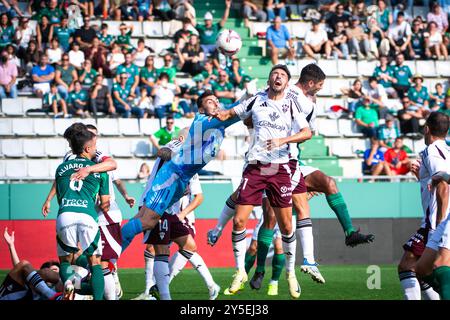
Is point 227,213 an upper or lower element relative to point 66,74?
lower

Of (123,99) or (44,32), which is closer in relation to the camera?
(123,99)

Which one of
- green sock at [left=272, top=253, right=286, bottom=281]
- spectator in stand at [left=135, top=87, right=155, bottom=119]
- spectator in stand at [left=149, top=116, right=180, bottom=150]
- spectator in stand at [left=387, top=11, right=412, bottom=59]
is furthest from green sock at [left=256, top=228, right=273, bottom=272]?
spectator in stand at [left=387, top=11, right=412, bottom=59]

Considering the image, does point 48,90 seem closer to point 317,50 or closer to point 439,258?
point 317,50

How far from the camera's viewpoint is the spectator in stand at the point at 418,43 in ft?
84.5

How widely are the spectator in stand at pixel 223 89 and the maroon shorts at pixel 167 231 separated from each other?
1002 cm

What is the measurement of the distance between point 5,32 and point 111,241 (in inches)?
478

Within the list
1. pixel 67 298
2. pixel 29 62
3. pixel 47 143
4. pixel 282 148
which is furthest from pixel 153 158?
pixel 67 298

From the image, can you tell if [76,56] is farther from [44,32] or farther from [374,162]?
[374,162]

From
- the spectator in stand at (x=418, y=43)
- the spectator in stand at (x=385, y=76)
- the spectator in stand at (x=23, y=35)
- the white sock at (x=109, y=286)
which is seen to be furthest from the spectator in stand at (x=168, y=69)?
the white sock at (x=109, y=286)

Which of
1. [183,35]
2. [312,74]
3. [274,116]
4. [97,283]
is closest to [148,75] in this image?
[183,35]

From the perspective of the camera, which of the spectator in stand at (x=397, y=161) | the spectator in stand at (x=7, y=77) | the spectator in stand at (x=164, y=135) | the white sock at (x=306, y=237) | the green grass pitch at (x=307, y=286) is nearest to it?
the white sock at (x=306, y=237)

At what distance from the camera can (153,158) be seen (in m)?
21.0

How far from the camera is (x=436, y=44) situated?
2578 cm

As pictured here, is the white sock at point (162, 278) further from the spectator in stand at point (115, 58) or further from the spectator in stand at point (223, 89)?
the spectator in stand at point (115, 58)
